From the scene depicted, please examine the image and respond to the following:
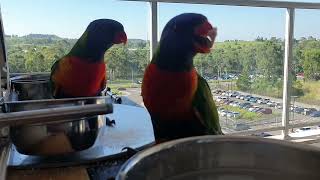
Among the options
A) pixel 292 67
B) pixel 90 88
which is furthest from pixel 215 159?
pixel 292 67

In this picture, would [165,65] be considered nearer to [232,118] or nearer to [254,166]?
[254,166]

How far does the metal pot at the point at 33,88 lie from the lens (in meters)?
0.93

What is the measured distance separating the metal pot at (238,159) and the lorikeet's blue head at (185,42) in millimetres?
255

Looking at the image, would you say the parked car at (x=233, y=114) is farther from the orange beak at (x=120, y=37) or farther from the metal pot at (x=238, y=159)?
the metal pot at (x=238, y=159)

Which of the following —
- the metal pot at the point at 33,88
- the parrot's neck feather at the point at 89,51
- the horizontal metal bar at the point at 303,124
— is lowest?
the horizontal metal bar at the point at 303,124

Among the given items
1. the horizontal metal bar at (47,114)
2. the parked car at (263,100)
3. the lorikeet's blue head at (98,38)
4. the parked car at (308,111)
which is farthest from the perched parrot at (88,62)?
the parked car at (308,111)

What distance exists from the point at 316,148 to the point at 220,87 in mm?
1960

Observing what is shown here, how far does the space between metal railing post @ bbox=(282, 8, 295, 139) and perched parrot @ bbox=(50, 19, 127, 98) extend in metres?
2.23

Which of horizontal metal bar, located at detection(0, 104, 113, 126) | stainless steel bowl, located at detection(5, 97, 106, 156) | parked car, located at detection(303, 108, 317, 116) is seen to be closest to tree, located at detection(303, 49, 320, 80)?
parked car, located at detection(303, 108, 317, 116)

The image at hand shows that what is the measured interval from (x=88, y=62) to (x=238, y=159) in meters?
0.50

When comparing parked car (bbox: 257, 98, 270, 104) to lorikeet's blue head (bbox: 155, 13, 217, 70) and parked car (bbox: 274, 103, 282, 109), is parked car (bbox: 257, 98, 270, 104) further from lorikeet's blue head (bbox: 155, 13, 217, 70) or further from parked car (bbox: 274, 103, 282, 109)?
lorikeet's blue head (bbox: 155, 13, 217, 70)

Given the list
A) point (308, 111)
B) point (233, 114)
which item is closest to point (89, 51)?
point (233, 114)

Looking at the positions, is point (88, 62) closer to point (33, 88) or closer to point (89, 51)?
point (89, 51)

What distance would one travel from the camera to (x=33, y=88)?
96 cm
